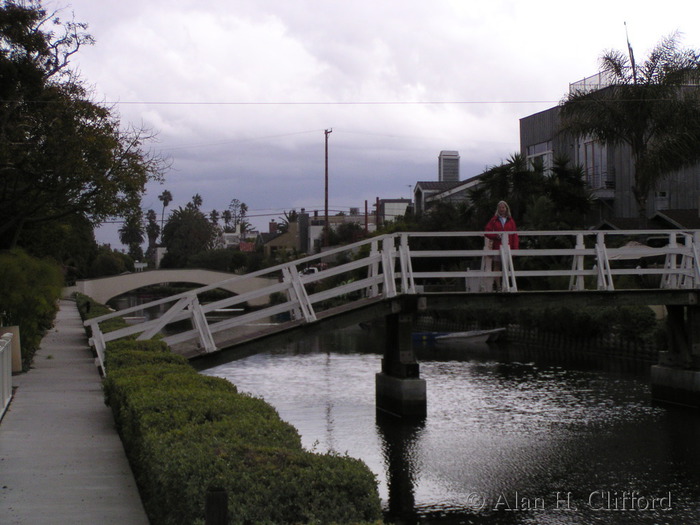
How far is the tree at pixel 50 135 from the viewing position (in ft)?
67.9

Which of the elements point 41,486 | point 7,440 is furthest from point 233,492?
point 7,440

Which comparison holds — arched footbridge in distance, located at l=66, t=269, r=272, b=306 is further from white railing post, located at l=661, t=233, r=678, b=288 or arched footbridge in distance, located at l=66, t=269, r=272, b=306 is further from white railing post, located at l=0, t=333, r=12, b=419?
white railing post, located at l=0, t=333, r=12, b=419

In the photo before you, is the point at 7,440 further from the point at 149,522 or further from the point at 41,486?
the point at 149,522

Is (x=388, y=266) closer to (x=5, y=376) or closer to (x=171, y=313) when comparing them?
(x=171, y=313)

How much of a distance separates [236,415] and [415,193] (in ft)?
213

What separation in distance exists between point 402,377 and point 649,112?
17.9 meters

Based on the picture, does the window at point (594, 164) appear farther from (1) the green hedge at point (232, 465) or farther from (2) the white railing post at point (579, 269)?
(1) the green hedge at point (232, 465)

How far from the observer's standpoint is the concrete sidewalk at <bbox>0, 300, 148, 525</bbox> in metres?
7.45

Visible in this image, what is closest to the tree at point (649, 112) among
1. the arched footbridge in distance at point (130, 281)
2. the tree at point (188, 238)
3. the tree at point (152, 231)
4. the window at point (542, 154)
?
the window at point (542, 154)

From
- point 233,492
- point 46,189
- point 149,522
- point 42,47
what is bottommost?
point 149,522

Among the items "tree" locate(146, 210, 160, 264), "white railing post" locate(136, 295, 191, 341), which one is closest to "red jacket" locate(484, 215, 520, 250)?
"white railing post" locate(136, 295, 191, 341)

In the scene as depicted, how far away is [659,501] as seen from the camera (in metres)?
12.8

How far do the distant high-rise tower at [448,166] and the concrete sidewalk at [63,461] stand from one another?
7152 centimetres

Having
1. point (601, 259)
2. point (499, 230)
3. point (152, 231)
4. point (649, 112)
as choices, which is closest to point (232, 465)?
point (499, 230)
